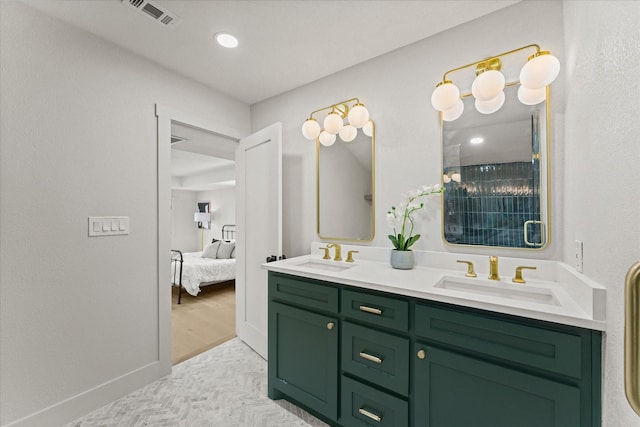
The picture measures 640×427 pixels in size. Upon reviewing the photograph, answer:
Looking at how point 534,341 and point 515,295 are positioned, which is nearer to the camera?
point 534,341

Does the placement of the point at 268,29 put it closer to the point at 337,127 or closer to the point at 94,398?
the point at 337,127

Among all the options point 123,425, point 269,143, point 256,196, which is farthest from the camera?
point 256,196

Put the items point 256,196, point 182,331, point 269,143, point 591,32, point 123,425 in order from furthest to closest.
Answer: point 182,331 < point 256,196 < point 269,143 < point 123,425 < point 591,32

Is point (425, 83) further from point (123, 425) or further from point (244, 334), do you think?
point (123, 425)

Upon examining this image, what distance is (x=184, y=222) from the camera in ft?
25.6

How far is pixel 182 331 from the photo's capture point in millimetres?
2957

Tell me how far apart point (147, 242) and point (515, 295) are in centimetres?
239

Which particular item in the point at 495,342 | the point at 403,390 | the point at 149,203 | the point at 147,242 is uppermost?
the point at 149,203

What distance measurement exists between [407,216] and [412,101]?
2.60 feet

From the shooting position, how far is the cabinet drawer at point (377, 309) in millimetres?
1267

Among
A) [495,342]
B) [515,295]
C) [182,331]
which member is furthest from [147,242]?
[515,295]

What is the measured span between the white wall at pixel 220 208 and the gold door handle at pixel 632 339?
23.2ft

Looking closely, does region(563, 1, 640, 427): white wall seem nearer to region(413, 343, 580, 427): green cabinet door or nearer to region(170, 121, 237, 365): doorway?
region(413, 343, 580, 427): green cabinet door

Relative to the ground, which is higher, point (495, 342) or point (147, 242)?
point (147, 242)
